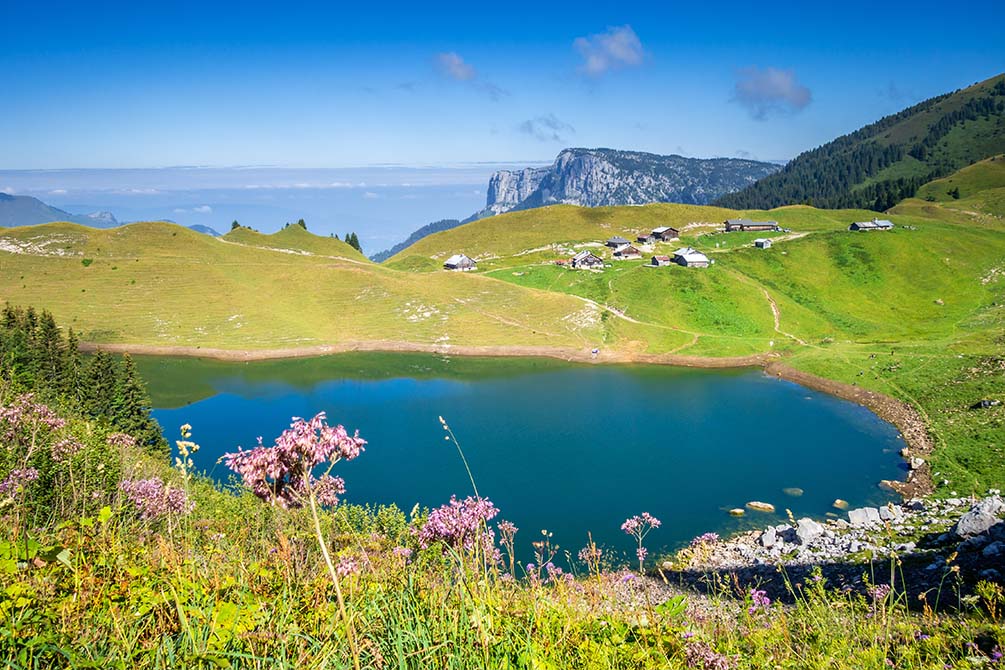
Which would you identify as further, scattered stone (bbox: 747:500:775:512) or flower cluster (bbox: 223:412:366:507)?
scattered stone (bbox: 747:500:775:512)

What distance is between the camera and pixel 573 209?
126312 mm

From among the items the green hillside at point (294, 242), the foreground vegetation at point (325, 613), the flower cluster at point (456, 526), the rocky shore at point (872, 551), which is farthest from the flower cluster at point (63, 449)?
the green hillside at point (294, 242)

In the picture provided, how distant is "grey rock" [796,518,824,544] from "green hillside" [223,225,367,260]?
106513mm

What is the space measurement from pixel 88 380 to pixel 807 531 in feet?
147

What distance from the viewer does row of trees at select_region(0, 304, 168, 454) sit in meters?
35.2

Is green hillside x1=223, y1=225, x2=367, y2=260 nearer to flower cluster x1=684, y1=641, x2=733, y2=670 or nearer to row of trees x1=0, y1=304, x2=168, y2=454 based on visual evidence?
row of trees x1=0, y1=304, x2=168, y2=454

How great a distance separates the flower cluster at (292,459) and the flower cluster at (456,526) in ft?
4.45

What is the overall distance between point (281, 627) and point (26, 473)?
8.90m

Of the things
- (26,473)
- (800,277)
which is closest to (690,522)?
(26,473)

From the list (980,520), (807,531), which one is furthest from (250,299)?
(980,520)

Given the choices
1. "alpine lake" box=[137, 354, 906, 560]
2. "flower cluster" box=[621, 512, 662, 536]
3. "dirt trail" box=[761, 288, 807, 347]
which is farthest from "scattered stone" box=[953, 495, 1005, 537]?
"dirt trail" box=[761, 288, 807, 347]

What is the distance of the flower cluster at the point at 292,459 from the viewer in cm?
371

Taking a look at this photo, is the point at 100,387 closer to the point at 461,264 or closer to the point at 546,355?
the point at 546,355

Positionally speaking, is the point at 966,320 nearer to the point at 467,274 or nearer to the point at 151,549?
the point at 467,274
